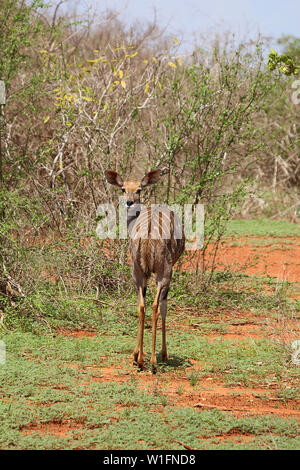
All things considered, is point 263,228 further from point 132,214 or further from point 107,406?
point 107,406

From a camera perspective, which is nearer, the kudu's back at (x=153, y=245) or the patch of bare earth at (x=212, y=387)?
the patch of bare earth at (x=212, y=387)

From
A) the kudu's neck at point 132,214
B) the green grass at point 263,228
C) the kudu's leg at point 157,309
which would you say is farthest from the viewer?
the green grass at point 263,228

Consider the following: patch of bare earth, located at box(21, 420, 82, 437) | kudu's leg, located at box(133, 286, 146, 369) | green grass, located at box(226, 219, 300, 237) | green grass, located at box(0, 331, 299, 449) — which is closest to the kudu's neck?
kudu's leg, located at box(133, 286, 146, 369)

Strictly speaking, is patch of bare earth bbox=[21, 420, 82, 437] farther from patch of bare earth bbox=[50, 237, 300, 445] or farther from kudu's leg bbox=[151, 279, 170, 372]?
kudu's leg bbox=[151, 279, 170, 372]

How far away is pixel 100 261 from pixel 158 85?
97.3 inches

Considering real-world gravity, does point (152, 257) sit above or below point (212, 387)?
above

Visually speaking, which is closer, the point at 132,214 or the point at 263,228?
the point at 132,214

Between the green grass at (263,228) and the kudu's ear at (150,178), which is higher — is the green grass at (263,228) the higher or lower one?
the lower one

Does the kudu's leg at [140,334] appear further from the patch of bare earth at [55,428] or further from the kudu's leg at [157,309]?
the patch of bare earth at [55,428]

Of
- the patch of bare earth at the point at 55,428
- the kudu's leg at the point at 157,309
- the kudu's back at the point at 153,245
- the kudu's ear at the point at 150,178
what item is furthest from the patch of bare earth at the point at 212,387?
the kudu's ear at the point at 150,178

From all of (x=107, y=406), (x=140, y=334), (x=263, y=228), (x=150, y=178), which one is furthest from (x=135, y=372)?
(x=263, y=228)

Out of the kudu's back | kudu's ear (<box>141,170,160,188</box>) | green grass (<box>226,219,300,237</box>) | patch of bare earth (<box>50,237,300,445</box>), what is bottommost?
patch of bare earth (<box>50,237,300,445</box>)

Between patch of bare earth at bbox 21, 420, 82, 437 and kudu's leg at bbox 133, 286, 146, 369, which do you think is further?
kudu's leg at bbox 133, 286, 146, 369

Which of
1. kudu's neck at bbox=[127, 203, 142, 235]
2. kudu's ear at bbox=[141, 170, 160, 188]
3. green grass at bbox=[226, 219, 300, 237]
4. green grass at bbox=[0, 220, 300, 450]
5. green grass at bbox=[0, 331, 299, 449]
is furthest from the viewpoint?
green grass at bbox=[226, 219, 300, 237]
